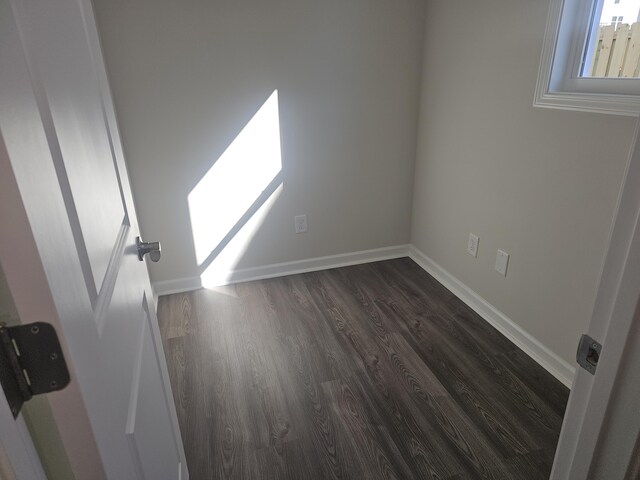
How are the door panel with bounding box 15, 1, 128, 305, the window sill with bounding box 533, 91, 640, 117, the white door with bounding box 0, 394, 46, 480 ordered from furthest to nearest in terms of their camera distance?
the window sill with bounding box 533, 91, 640, 117, the door panel with bounding box 15, 1, 128, 305, the white door with bounding box 0, 394, 46, 480

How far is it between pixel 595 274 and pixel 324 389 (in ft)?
4.04

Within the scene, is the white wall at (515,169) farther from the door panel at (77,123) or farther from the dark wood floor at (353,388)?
the door panel at (77,123)

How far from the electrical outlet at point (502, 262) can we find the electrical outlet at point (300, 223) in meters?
1.25

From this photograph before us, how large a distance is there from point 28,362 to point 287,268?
255cm

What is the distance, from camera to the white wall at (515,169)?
168 cm

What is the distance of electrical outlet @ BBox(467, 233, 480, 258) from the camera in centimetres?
241

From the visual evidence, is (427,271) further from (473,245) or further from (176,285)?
(176,285)

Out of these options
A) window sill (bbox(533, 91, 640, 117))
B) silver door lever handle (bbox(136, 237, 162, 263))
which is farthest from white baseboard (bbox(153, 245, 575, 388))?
silver door lever handle (bbox(136, 237, 162, 263))

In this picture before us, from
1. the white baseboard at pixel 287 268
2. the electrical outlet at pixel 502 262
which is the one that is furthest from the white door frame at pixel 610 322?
the white baseboard at pixel 287 268

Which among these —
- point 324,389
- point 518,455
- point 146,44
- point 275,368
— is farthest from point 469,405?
point 146,44

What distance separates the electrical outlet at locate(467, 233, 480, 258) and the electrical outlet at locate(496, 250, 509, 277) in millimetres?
180

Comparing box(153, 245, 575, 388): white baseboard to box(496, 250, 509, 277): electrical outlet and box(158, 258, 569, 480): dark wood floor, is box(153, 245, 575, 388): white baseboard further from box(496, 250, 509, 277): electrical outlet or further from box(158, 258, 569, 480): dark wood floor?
box(496, 250, 509, 277): electrical outlet

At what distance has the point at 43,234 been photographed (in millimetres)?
394

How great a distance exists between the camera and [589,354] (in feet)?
2.13
